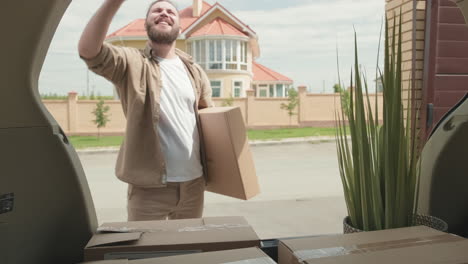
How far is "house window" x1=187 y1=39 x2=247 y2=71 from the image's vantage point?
24.0 metres

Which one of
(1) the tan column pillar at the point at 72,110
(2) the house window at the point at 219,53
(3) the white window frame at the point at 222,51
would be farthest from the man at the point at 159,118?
(2) the house window at the point at 219,53

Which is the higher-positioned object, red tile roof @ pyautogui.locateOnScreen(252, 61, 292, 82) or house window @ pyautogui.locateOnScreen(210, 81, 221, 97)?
red tile roof @ pyautogui.locateOnScreen(252, 61, 292, 82)

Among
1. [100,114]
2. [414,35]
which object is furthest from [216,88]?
[414,35]

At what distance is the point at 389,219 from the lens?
100 centimetres

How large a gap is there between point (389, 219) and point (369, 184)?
93 millimetres

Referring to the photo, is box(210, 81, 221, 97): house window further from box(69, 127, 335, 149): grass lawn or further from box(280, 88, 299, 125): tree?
box(69, 127, 335, 149): grass lawn

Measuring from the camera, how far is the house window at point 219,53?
24.0 meters

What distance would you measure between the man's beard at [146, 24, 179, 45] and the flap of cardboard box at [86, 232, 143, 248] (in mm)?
1152

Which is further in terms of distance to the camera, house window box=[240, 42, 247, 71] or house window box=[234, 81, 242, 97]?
house window box=[234, 81, 242, 97]

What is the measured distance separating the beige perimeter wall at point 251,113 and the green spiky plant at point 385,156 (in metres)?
15.4

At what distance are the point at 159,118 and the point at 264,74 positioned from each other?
30.2 metres

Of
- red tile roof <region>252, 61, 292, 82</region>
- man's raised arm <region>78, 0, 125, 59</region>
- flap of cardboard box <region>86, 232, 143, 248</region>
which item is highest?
red tile roof <region>252, 61, 292, 82</region>

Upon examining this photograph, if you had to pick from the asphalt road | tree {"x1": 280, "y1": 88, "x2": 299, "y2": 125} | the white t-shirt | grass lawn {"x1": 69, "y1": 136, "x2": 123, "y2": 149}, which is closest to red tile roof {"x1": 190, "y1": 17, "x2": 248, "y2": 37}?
tree {"x1": 280, "y1": 88, "x2": 299, "y2": 125}

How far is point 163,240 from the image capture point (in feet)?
2.88
